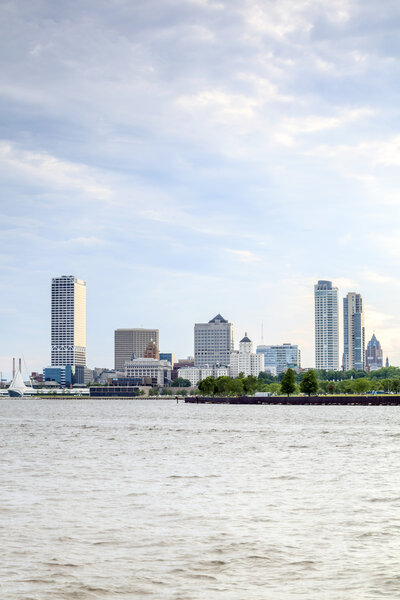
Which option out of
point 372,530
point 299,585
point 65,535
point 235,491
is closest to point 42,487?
point 235,491

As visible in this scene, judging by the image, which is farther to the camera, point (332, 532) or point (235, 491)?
point (235, 491)

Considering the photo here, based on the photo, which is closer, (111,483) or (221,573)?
(221,573)

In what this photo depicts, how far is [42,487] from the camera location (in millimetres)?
39469

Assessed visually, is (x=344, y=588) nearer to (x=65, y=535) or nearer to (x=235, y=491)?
(x=65, y=535)

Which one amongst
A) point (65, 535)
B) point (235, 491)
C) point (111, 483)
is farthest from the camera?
point (111, 483)

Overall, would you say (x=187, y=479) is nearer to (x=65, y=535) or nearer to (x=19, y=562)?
(x=65, y=535)

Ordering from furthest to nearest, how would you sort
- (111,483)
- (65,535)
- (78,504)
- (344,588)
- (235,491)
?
(111,483)
(235,491)
(78,504)
(65,535)
(344,588)

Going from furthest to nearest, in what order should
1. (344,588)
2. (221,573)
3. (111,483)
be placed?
(111,483) < (221,573) < (344,588)

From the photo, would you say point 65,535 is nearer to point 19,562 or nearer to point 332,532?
point 19,562

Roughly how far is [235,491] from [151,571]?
1690 centimetres

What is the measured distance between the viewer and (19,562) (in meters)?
22.4

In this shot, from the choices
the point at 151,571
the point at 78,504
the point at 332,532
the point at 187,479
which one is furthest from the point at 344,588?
the point at 187,479

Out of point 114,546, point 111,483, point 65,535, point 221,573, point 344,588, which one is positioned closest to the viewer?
point 344,588

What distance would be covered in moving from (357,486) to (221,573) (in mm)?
19780
